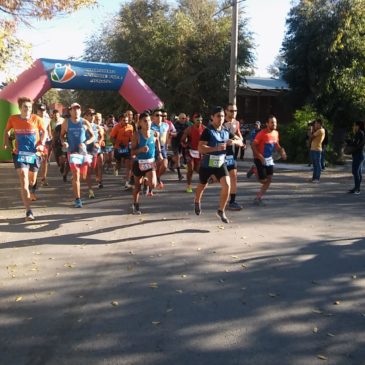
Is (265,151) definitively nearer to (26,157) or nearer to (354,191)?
(354,191)

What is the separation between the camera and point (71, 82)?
56.4 ft

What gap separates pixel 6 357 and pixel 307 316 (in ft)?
7.92

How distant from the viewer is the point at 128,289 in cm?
471

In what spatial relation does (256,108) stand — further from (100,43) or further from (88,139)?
(88,139)

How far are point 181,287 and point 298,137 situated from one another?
14.6 metres

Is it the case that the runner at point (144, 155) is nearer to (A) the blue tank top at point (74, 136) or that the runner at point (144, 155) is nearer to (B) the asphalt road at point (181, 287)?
(B) the asphalt road at point (181, 287)

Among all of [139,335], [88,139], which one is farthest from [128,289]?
[88,139]

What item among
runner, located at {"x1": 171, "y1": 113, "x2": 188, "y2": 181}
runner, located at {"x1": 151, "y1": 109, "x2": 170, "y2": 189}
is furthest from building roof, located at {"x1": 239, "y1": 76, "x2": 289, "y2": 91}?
runner, located at {"x1": 151, "y1": 109, "x2": 170, "y2": 189}

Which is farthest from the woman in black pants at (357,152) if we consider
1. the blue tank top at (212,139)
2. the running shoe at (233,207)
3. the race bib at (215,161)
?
the race bib at (215,161)

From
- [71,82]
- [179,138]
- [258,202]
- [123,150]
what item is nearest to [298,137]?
[179,138]

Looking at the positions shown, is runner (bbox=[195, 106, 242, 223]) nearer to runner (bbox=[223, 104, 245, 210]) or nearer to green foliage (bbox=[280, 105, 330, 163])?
runner (bbox=[223, 104, 245, 210])

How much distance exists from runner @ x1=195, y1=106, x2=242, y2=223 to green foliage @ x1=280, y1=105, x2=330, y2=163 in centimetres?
1109

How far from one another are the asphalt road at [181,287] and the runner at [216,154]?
1.76 ft

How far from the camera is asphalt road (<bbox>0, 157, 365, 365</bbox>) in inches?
138
